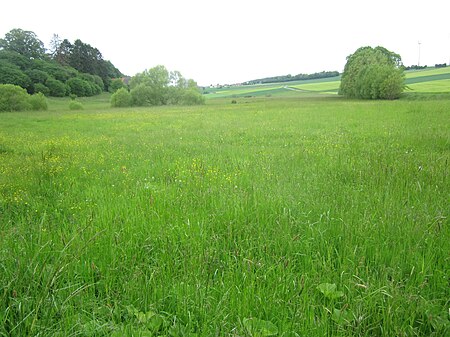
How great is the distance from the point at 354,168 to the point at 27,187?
6827mm

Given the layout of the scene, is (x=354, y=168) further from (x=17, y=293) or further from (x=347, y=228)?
(x=17, y=293)

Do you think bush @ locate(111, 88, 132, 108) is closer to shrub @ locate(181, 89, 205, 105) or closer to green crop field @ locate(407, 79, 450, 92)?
shrub @ locate(181, 89, 205, 105)

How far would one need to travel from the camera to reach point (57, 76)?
283 ft

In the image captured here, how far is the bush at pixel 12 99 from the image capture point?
4206 cm

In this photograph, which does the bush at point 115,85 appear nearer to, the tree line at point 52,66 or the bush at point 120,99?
the tree line at point 52,66

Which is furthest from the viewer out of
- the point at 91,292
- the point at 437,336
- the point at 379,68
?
the point at 379,68

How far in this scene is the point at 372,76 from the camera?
53.3 metres

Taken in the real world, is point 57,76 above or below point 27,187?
above

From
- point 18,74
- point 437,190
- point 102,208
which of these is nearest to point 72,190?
point 102,208

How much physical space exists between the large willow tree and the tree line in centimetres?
7653

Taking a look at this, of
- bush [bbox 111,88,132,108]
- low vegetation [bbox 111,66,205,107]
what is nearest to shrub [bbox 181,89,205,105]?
low vegetation [bbox 111,66,205,107]

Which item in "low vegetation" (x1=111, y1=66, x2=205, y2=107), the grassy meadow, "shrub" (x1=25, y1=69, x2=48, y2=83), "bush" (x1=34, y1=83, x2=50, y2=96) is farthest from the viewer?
"shrub" (x1=25, y1=69, x2=48, y2=83)

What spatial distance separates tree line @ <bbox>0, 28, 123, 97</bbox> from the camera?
74.9 m

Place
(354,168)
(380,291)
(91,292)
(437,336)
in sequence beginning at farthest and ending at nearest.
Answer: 1. (354,168)
2. (91,292)
3. (380,291)
4. (437,336)
